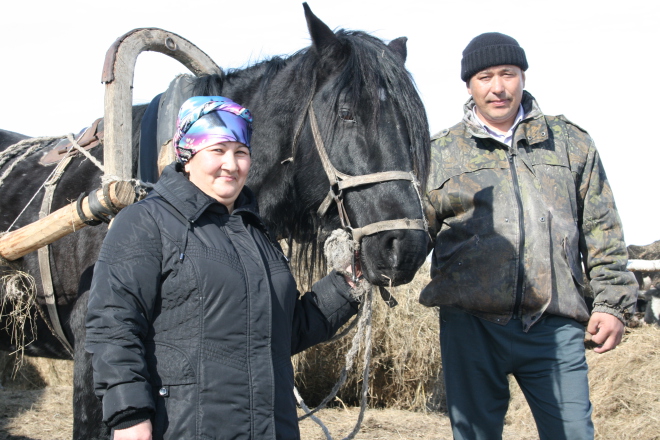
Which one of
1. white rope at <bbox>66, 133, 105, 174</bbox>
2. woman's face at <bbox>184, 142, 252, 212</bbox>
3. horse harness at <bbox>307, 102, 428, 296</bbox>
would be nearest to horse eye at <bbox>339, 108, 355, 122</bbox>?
horse harness at <bbox>307, 102, 428, 296</bbox>

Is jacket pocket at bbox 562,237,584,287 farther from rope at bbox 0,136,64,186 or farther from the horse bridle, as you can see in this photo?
rope at bbox 0,136,64,186

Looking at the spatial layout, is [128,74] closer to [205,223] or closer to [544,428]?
[205,223]

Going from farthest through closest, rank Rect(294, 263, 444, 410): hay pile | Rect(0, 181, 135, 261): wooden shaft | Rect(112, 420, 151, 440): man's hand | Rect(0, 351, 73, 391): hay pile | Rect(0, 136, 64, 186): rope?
1. Rect(0, 351, 73, 391): hay pile
2. Rect(294, 263, 444, 410): hay pile
3. Rect(0, 136, 64, 186): rope
4. Rect(0, 181, 135, 261): wooden shaft
5. Rect(112, 420, 151, 440): man's hand

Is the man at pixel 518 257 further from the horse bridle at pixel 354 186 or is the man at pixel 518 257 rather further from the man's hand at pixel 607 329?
the horse bridle at pixel 354 186

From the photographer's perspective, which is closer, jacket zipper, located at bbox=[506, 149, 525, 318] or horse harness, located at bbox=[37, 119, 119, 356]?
jacket zipper, located at bbox=[506, 149, 525, 318]

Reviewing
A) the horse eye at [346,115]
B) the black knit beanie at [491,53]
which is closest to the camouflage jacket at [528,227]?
the black knit beanie at [491,53]

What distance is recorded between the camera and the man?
247cm

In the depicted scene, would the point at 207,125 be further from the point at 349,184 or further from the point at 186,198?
the point at 349,184

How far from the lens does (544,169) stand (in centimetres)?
257

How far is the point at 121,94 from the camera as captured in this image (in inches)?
105

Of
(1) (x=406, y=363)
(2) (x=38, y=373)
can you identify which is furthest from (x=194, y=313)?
(2) (x=38, y=373)

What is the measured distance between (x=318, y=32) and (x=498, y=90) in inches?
33.0

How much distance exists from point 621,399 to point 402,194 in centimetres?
375

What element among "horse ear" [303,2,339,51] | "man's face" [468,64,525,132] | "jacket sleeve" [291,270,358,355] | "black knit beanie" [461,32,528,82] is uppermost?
"horse ear" [303,2,339,51]
